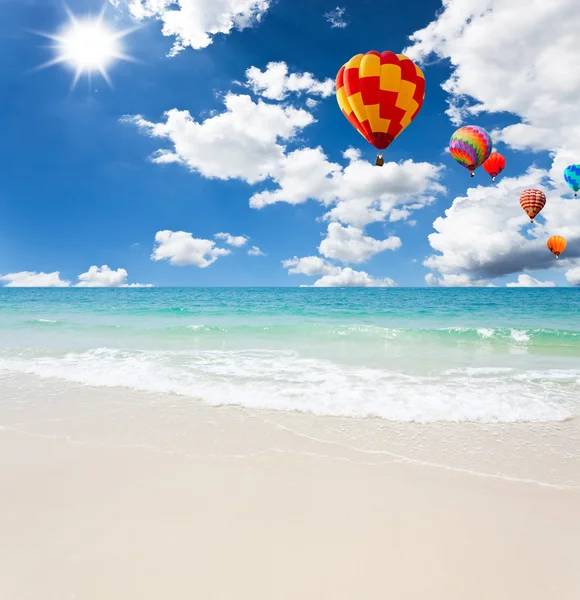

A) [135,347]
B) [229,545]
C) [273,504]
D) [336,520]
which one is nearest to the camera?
[229,545]

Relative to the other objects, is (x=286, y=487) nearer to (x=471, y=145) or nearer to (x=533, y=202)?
(x=471, y=145)

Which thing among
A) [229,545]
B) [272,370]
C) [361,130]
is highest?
[361,130]

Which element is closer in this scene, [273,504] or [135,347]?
[273,504]

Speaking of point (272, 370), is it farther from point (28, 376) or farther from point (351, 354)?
point (28, 376)

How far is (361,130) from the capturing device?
14.2 meters

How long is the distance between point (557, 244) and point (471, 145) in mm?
21096

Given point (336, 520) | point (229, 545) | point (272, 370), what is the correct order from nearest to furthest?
point (229, 545), point (336, 520), point (272, 370)

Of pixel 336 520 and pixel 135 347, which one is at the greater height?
pixel 135 347

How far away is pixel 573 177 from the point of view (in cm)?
2995

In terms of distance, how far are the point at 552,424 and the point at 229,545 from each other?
5.28 metres

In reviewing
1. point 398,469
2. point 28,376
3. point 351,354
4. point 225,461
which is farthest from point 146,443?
point 351,354

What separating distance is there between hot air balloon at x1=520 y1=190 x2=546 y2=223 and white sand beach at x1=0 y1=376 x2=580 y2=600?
102 feet

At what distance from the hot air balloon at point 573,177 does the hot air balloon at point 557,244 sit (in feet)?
23.9

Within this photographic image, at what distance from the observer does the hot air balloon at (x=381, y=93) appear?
12852 mm
